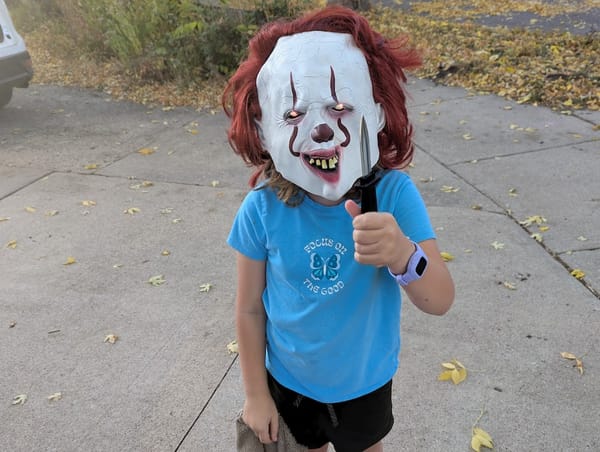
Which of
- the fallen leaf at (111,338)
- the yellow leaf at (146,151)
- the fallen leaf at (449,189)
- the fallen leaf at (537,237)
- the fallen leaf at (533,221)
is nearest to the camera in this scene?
the fallen leaf at (111,338)

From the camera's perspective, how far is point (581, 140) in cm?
514

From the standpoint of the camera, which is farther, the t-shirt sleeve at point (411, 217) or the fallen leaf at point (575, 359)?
the fallen leaf at point (575, 359)

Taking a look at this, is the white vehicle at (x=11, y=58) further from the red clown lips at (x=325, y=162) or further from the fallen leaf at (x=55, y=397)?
the red clown lips at (x=325, y=162)

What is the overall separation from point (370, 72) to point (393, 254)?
0.44 metres

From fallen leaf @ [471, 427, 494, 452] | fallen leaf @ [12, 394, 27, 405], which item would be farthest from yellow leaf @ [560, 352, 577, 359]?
fallen leaf @ [12, 394, 27, 405]

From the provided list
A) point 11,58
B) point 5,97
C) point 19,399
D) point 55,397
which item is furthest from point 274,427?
point 5,97

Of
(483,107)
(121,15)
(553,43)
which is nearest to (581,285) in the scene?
(483,107)

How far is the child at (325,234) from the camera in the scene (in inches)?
50.3

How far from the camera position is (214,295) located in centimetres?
338

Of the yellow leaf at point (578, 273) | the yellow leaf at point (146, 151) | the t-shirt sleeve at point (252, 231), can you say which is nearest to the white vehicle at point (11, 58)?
the yellow leaf at point (146, 151)

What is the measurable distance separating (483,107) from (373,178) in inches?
211

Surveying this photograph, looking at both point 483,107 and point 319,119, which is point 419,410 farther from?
point 483,107

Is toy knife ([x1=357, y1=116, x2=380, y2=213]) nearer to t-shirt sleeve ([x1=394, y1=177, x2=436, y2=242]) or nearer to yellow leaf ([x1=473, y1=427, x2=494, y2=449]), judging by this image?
t-shirt sleeve ([x1=394, y1=177, x2=436, y2=242])

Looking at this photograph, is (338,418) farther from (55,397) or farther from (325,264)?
(55,397)
